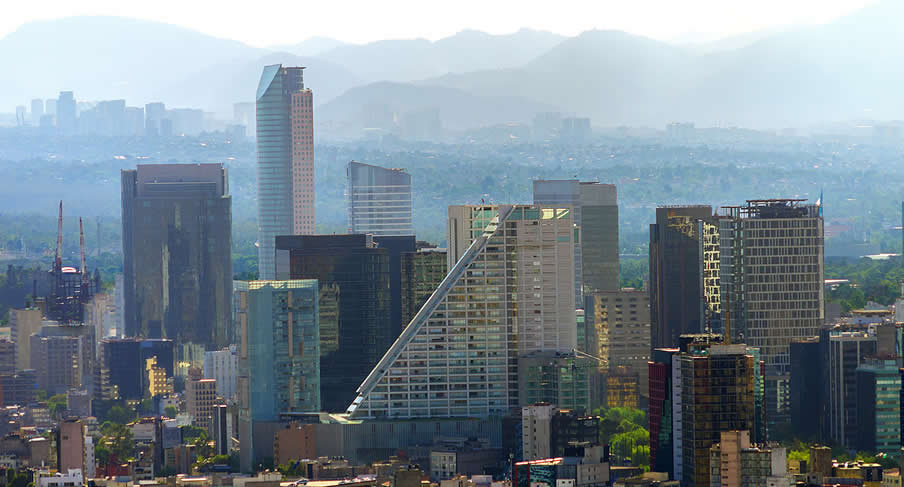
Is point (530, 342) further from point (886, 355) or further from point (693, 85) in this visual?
point (693, 85)

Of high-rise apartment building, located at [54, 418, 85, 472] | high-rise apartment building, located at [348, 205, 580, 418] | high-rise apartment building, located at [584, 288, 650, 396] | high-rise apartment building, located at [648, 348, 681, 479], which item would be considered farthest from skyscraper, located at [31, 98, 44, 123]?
high-rise apartment building, located at [648, 348, 681, 479]

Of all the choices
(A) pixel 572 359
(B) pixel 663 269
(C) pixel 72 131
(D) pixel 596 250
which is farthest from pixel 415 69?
(A) pixel 572 359

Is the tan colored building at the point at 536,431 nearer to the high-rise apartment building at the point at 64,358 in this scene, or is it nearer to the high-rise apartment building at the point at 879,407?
the high-rise apartment building at the point at 879,407

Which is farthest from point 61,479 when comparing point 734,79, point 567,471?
point 734,79

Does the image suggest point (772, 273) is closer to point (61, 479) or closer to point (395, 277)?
point (395, 277)

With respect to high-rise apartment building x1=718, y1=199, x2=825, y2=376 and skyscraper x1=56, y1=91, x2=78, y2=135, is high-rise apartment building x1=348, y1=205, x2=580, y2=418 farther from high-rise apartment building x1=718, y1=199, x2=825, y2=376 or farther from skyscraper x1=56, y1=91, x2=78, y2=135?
skyscraper x1=56, y1=91, x2=78, y2=135

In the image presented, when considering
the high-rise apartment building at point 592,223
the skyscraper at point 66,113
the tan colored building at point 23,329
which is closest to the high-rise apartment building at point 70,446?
the high-rise apartment building at point 592,223
